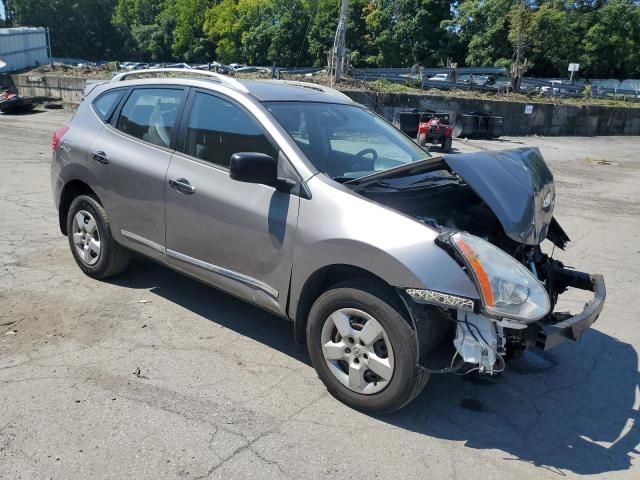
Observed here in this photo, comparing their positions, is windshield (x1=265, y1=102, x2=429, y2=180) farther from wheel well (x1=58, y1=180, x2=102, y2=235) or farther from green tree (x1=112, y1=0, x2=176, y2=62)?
green tree (x1=112, y1=0, x2=176, y2=62)

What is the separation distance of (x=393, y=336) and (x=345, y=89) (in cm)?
1953

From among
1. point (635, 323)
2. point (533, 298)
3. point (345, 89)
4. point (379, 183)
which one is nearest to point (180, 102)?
point (379, 183)

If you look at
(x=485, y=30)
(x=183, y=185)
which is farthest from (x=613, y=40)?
(x=183, y=185)

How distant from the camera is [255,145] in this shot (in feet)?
12.0

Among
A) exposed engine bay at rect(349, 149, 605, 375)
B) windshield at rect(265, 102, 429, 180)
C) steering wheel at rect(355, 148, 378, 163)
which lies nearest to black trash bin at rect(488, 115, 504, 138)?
windshield at rect(265, 102, 429, 180)

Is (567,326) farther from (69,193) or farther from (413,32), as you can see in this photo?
(413,32)

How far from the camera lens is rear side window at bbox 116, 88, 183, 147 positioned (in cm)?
419

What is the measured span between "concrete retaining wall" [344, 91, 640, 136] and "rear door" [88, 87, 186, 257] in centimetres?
1670

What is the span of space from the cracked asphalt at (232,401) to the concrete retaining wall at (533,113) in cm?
1724

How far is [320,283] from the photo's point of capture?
3297 mm

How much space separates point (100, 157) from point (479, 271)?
10.9ft

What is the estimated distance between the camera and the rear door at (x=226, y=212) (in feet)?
11.2

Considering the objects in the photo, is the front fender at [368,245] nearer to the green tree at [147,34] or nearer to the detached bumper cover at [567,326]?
the detached bumper cover at [567,326]

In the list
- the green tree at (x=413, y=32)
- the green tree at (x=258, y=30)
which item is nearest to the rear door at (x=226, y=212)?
the green tree at (x=258, y=30)
